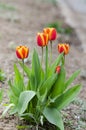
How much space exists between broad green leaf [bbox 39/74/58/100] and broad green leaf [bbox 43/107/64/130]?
0.16 meters

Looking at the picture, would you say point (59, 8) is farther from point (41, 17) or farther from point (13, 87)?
point (13, 87)

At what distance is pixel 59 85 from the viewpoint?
422 cm

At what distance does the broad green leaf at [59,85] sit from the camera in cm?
419

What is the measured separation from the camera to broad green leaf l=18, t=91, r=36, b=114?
3.94m

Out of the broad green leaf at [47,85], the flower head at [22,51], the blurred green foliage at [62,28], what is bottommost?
the blurred green foliage at [62,28]

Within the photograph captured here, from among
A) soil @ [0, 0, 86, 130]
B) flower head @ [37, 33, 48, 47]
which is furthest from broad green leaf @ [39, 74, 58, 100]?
soil @ [0, 0, 86, 130]

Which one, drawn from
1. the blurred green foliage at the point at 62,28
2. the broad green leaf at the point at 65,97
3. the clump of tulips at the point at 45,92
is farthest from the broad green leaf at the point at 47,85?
the blurred green foliage at the point at 62,28

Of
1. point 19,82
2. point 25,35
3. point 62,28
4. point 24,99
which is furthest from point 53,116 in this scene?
point 62,28

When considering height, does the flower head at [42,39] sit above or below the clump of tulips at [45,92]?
above

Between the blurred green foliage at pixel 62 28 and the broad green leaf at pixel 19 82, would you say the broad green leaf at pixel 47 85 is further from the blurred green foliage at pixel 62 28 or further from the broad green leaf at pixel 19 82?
the blurred green foliage at pixel 62 28

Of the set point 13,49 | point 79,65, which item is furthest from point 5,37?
point 79,65

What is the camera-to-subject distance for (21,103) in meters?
4.01

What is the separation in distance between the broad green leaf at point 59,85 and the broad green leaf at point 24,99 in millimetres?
345

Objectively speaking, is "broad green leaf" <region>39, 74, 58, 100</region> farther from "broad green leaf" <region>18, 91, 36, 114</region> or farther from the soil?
the soil
